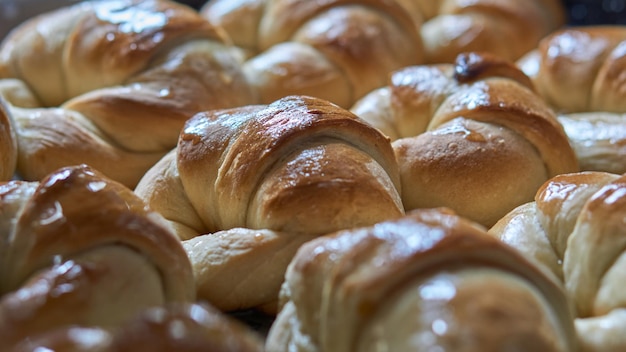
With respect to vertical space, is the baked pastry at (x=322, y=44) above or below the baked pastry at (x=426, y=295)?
below

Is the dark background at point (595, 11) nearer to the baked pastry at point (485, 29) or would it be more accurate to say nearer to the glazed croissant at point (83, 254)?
the baked pastry at point (485, 29)

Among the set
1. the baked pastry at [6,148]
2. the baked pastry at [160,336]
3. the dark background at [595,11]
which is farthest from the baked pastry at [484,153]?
the dark background at [595,11]

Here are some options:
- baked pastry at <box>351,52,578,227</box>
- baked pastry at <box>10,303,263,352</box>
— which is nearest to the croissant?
baked pastry at <box>351,52,578,227</box>

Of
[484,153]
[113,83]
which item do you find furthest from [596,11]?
[113,83]

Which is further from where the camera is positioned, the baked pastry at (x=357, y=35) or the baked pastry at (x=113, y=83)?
the baked pastry at (x=357, y=35)

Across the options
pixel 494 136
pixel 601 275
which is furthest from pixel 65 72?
pixel 601 275

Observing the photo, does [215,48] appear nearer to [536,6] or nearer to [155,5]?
[155,5]

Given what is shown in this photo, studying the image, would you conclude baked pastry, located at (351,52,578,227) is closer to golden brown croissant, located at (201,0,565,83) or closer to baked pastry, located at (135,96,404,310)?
baked pastry, located at (135,96,404,310)
